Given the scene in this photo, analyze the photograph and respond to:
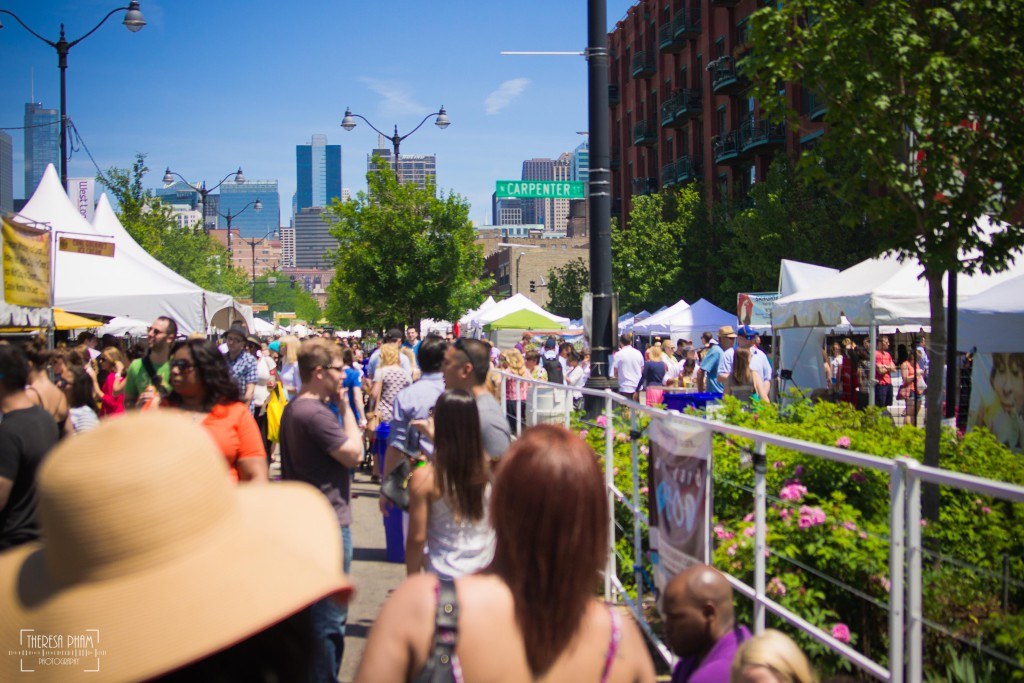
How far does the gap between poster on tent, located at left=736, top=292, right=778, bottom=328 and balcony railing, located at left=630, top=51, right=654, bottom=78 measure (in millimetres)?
37199

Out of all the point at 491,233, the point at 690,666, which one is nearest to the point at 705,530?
the point at 690,666

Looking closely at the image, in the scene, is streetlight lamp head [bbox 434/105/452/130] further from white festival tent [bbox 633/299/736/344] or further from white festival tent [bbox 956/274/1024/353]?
white festival tent [bbox 956/274/1024/353]

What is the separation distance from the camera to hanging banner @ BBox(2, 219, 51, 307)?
927cm

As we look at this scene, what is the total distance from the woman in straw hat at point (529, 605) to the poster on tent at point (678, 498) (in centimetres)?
221

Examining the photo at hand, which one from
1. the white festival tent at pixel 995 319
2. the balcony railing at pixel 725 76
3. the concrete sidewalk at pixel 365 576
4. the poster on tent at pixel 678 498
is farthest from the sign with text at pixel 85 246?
the balcony railing at pixel 725 76

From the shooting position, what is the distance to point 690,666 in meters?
3.12

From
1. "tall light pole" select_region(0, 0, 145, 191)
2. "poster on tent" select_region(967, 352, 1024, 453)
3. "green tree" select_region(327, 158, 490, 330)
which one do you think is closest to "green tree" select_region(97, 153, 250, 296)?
"green tree" select_region(327, 158, 490, 330)

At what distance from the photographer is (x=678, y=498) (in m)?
4.64

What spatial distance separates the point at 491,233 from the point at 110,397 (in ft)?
479

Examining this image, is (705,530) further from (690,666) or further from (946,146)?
(946,146)

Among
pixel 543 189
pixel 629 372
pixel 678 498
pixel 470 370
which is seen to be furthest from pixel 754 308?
pixel 678 498

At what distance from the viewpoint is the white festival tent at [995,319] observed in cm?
1123

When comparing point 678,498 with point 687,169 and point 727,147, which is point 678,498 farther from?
point 687,169

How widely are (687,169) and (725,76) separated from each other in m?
6.22
